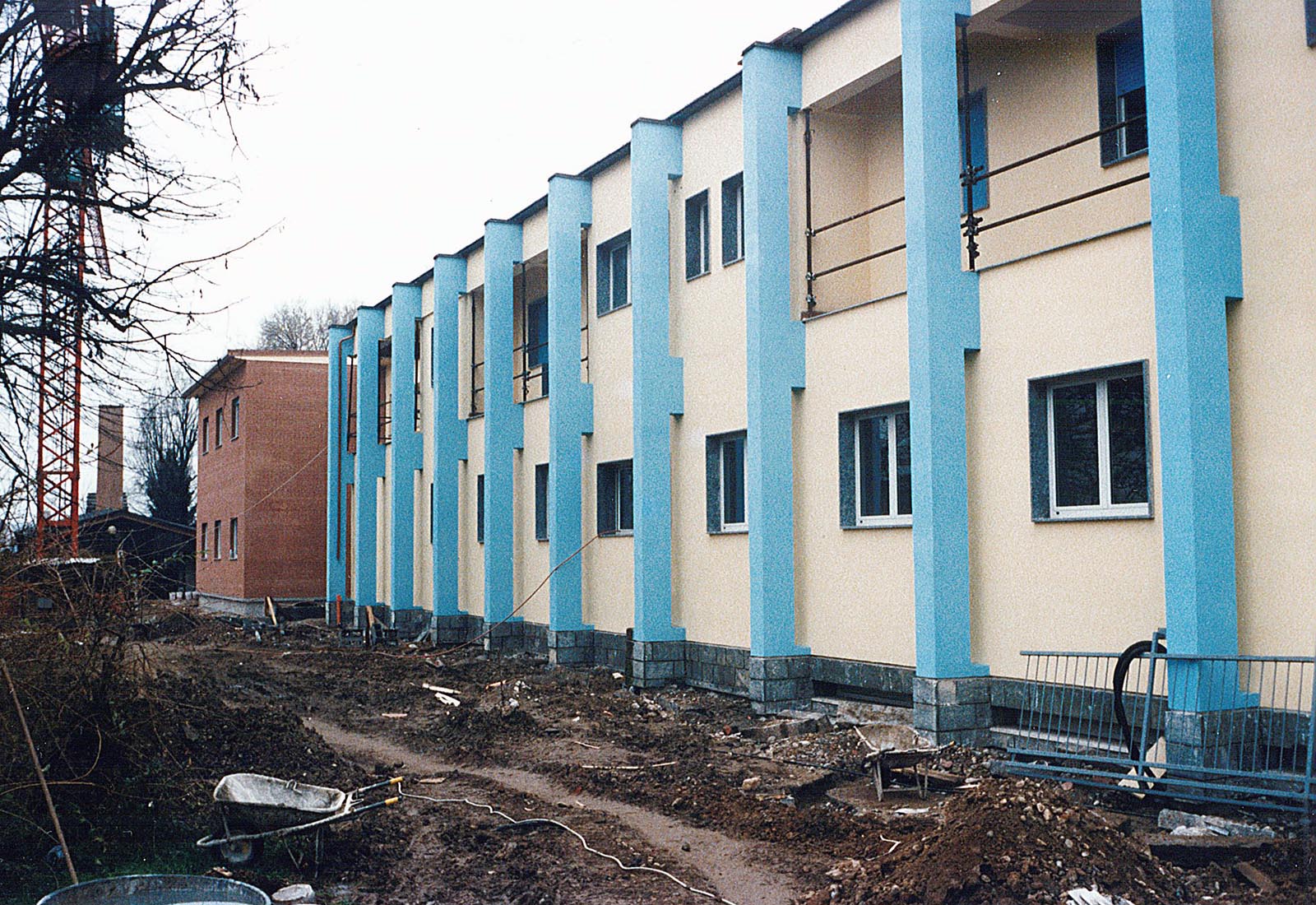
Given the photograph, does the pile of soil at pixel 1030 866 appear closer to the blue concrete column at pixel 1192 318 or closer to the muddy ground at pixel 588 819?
the muddy ground at pixel 588 819

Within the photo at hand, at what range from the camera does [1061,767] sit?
29.3ft

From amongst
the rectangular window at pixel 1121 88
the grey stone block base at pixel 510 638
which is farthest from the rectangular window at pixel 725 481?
the grey stone block base at pixel 510 638

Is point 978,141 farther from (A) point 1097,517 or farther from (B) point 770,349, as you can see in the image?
(A) point 1097,517

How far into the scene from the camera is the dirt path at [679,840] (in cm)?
751

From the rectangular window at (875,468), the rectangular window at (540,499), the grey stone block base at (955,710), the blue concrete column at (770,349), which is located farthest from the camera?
the rectangular window at (540,499)

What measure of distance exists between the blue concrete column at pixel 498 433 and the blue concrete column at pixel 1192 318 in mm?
14788

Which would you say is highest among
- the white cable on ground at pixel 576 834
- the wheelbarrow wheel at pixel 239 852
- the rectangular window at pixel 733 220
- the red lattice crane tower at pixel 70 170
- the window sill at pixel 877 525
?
the rectangular window at pixel 733 220

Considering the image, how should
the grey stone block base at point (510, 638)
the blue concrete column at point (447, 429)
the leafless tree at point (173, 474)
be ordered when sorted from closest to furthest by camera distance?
the grey stone block base at point (510, 638) → the blue concrete column at point (447, 429) → the leafless tree at point (173, 474)

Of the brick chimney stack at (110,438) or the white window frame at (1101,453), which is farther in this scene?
the white window frame at (1101,453)

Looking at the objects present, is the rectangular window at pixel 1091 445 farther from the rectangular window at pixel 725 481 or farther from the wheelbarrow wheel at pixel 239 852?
the wheelbarrow wheel at pixel 239 852

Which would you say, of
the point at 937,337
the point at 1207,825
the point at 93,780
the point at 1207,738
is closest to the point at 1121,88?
the point at 937,337

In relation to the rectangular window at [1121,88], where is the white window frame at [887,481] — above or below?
below

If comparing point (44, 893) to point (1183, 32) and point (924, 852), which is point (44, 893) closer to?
point (924, 852)

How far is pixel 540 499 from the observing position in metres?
21.8
